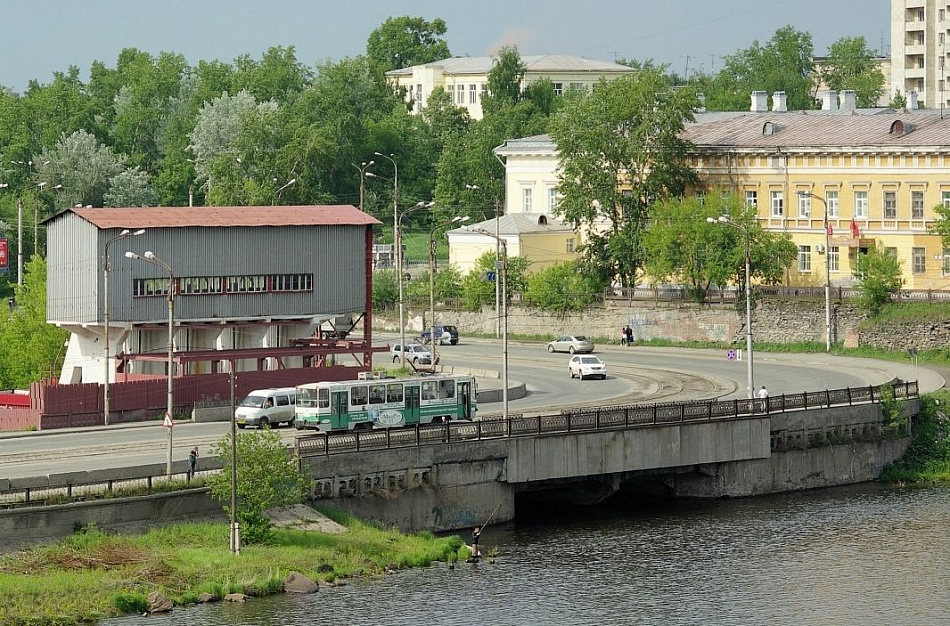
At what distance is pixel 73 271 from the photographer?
87.4 meters

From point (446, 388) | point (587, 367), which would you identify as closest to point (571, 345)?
point (587, 367)

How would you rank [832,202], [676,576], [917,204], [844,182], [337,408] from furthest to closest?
[832,202] < [844,182] < [917,204] < [337,408] < [676,576]

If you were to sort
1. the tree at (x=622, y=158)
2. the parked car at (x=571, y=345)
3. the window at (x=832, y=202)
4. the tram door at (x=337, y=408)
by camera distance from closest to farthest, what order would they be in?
the tram door at (x=337, y=408), the parked car at (x=571, y=345), the window at (x=832, y=202), the tree at (x=622, y=158)

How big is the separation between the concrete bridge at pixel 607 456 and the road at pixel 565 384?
6794 millimetres

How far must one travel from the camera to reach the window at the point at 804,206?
122 m

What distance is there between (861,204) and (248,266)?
152 ft

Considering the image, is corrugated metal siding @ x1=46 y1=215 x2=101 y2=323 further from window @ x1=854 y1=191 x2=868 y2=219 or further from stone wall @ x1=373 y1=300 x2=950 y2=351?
window @ x1=854 y1=191 x2=868 y2=219

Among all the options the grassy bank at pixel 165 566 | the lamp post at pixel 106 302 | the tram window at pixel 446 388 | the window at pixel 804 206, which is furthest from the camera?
the window at pixel 804 206

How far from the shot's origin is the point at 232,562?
59.9 meters

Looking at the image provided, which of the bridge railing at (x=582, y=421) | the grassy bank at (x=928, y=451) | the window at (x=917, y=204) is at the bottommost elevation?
the grassy bank at (x=928, y=451)

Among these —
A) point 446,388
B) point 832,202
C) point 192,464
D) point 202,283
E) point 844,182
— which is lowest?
point 192,464

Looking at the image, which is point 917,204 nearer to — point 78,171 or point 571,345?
point 571,345

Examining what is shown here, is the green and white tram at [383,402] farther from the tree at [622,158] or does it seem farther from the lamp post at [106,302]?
the tree at [622,158]

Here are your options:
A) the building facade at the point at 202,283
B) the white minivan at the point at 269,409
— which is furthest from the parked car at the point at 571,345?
the white minivan at the point at 269,409
